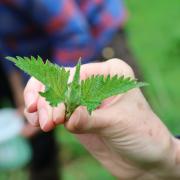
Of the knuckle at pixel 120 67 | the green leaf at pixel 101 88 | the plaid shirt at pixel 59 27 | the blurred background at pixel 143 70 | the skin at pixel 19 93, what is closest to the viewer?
the green leaf at pixel 101 88

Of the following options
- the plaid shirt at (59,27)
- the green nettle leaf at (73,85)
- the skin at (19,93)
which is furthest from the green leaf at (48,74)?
the skin at (19,93)

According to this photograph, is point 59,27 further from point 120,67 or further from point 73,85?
point 73,85

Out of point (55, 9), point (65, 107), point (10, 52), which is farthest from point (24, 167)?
point (65, 107)

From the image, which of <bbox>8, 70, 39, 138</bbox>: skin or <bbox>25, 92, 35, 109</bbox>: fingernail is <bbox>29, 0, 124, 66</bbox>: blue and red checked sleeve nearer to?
<bbox>8, 70, 39, 138</bbox>: skin

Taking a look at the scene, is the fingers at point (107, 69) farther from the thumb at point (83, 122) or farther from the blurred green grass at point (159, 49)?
the blurred green grass at point (159, 49)

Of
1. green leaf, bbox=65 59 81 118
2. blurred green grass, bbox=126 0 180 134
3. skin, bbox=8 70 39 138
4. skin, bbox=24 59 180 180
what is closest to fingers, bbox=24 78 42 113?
skin, bbox=24 59 180 180

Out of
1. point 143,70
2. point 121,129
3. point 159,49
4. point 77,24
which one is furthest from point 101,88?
point 159,49

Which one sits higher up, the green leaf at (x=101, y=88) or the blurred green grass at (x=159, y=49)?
the blurred green grass at (x=159, y=49)
